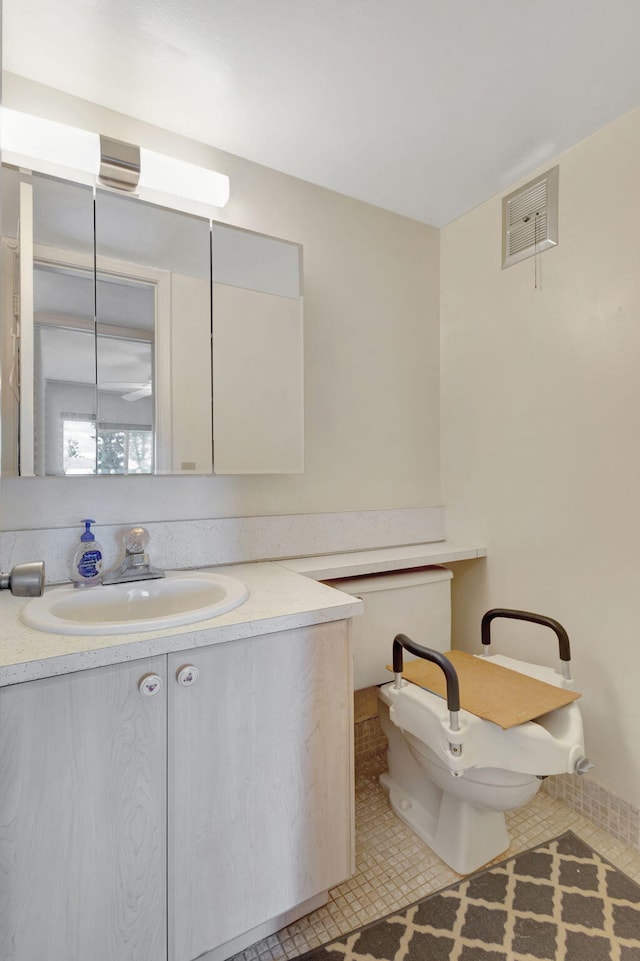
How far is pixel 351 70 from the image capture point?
1.38 meters

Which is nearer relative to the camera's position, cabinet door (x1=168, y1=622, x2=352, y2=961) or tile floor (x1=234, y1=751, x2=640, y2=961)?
cabinet door (x1=168, y1=622, x2=352, y2=961)

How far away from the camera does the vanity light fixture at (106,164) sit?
53.4 inches

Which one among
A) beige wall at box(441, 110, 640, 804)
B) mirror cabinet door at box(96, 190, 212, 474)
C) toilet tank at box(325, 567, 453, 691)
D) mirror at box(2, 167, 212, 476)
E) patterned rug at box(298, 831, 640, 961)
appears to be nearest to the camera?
patterned rug at box(298, 831, 640, 961)

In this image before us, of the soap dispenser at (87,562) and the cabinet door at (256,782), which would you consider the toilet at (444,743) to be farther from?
the soap dispenser at (87,562)

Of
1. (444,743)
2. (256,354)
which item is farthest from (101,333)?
(444,743)

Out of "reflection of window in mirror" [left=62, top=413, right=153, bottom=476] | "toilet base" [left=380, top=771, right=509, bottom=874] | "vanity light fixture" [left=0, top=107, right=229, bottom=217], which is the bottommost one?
"toilet base" [left=380, top=771, right=509, bottom=874]

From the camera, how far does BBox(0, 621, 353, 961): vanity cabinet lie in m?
0.89

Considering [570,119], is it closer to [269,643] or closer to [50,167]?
[50,167]

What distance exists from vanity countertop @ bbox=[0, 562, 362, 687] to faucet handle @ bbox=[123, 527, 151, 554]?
154 mm

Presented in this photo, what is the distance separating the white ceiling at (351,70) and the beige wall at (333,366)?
0.28 feet

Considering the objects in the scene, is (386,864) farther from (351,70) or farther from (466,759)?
(351,70)

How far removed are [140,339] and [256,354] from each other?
37cm

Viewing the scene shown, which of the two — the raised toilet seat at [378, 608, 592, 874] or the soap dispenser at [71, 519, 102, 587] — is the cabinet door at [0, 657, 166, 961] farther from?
the raised toilet seat at [378, 608, 592, 874]

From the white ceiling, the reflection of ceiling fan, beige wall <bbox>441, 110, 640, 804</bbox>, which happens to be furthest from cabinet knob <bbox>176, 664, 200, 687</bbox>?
the white ceiling
